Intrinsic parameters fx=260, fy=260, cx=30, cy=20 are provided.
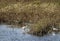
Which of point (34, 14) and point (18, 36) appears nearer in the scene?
point (18, 36)

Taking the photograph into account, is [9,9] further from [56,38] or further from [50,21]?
[56,38]

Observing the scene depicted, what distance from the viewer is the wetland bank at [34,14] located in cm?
1887

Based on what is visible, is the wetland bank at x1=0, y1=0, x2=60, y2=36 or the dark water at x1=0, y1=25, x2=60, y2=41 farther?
the wetland bank at x1=0, y1=0, x2=60, y2=36

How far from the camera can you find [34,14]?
22250mm

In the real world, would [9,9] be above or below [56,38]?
above

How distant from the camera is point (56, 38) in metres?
17.7

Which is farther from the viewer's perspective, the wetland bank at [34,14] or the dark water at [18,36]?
the wetland bank at [34,14]

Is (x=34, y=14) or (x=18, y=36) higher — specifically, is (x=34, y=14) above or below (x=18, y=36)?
above

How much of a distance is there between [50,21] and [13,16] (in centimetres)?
388

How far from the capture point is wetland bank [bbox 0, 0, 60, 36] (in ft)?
61.9

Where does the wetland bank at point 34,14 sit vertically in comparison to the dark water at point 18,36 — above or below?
above

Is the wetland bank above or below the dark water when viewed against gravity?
above

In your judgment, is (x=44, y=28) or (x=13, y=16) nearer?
(x=44, y=28)

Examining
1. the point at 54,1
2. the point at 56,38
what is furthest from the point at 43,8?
the point at 56,38
